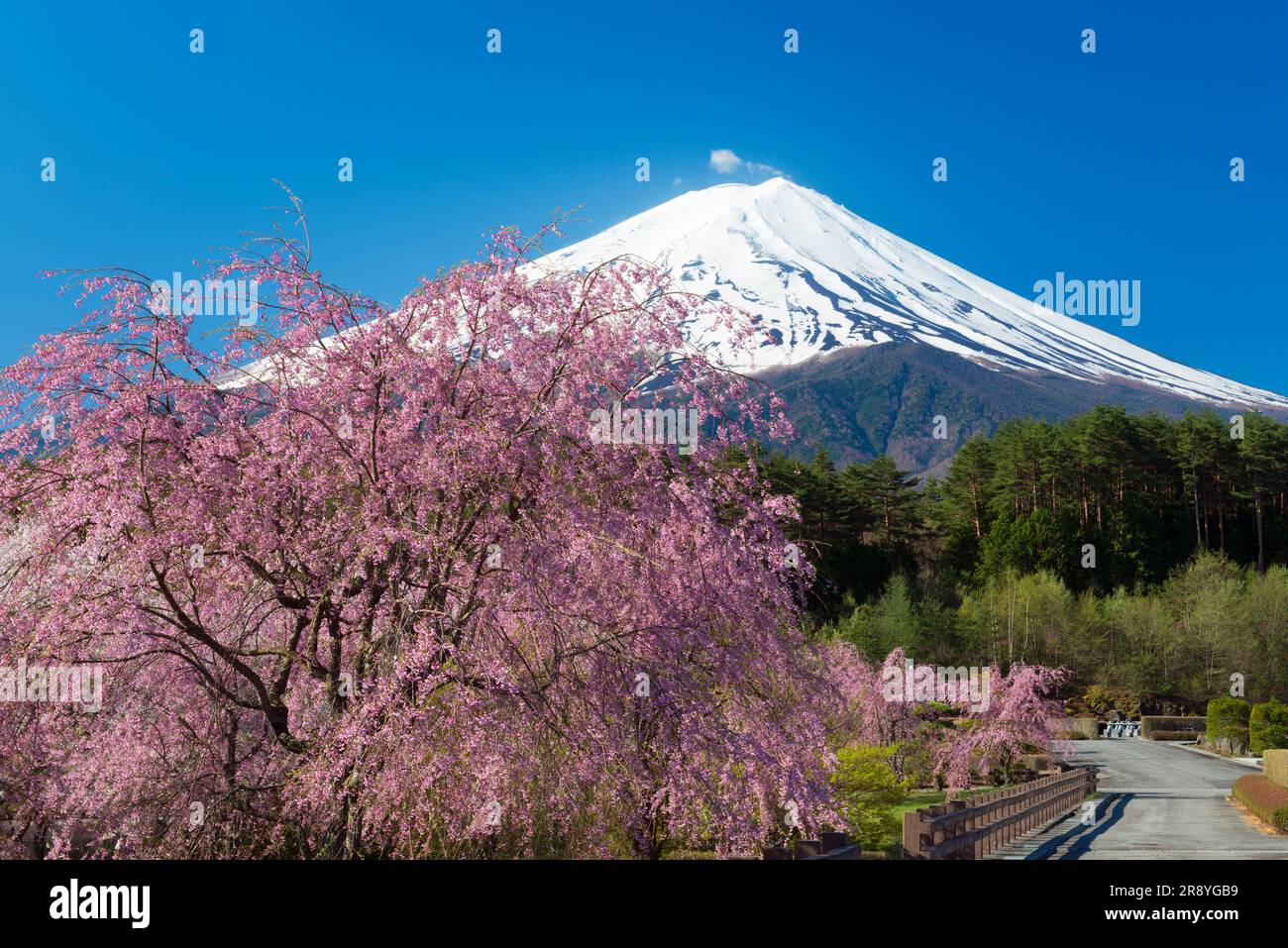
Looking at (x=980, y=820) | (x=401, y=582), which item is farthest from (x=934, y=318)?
(x=401, y=582)

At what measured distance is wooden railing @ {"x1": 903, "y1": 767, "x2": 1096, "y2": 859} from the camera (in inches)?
400

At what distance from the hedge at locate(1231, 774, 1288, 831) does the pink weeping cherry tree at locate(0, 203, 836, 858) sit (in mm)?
14989

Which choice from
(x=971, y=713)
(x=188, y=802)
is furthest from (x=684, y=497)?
(x=971, y=713)

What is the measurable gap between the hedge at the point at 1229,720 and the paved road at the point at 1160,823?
212 inches

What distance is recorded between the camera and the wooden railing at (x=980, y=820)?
1015 centimetres

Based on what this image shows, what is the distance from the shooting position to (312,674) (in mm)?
8750

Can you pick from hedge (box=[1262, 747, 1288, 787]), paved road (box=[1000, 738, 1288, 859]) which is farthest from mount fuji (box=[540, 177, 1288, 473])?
hedge (box=[1262, 747, 1288, 787])

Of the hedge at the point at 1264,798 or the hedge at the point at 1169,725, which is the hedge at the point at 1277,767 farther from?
the hedge at the point at 1169,725

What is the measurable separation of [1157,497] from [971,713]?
4946 cm

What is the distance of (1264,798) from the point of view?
2206 cm

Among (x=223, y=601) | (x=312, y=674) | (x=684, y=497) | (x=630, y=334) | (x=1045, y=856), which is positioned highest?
(x=630, y=334)

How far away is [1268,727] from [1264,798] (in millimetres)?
20102
